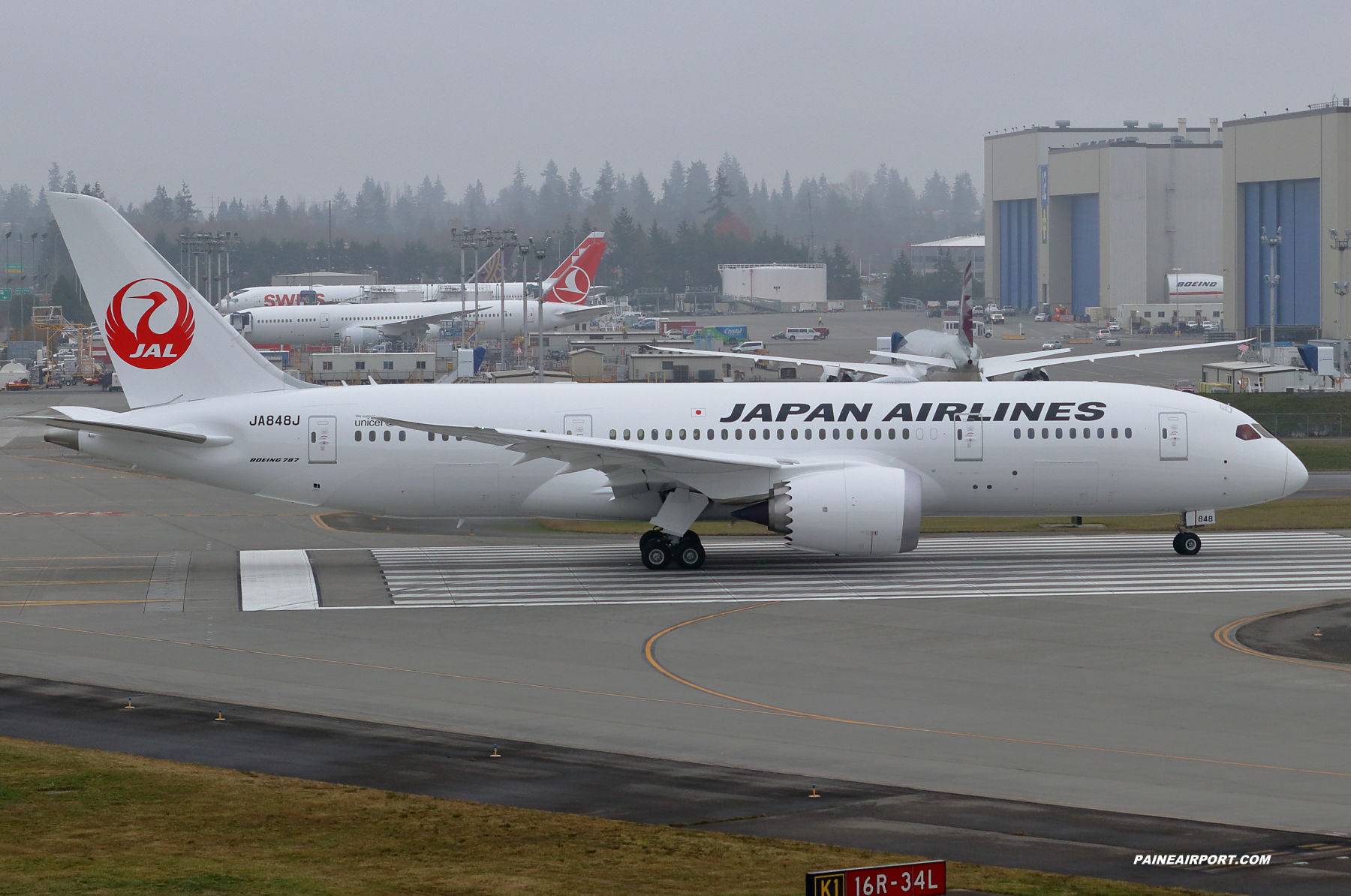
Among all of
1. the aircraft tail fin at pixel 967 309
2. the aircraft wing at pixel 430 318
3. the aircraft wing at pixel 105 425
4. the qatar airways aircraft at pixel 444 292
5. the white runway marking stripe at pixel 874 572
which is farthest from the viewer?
the qatar airways aircraft at pixel 444 292

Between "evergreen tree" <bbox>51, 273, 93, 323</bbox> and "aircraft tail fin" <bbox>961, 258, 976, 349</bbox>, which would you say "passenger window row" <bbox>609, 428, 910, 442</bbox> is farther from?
"evergreen tree" <bbox>51, 273, 93, 323</bbox>

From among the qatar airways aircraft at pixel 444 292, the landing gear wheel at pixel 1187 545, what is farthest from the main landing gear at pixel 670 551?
the qatar airways aircraft at pixel 444 292

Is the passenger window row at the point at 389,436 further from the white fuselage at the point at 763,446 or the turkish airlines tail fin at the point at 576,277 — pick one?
the turkish airlines tail fin at the point at 576,277

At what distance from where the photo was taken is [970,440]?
1484 inches

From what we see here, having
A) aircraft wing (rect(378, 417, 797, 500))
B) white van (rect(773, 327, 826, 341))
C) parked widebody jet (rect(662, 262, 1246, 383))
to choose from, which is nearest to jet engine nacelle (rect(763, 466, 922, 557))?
aircraft wing (rect(378, 417, 797, 500))

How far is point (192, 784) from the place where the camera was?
19.3m

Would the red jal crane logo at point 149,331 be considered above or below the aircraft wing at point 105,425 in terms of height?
above

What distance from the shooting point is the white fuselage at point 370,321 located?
130 metres

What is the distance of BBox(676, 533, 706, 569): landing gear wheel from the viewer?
38000 mm

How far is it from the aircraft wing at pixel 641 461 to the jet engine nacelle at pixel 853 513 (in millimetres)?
1139

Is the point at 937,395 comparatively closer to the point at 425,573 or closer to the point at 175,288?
the point at 425,573

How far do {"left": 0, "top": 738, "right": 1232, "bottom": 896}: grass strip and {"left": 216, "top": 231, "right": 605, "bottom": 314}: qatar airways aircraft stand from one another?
370 ft

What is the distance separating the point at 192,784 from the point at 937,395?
23678 mm

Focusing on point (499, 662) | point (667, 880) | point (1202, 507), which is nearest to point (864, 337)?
point (1202, 507)
